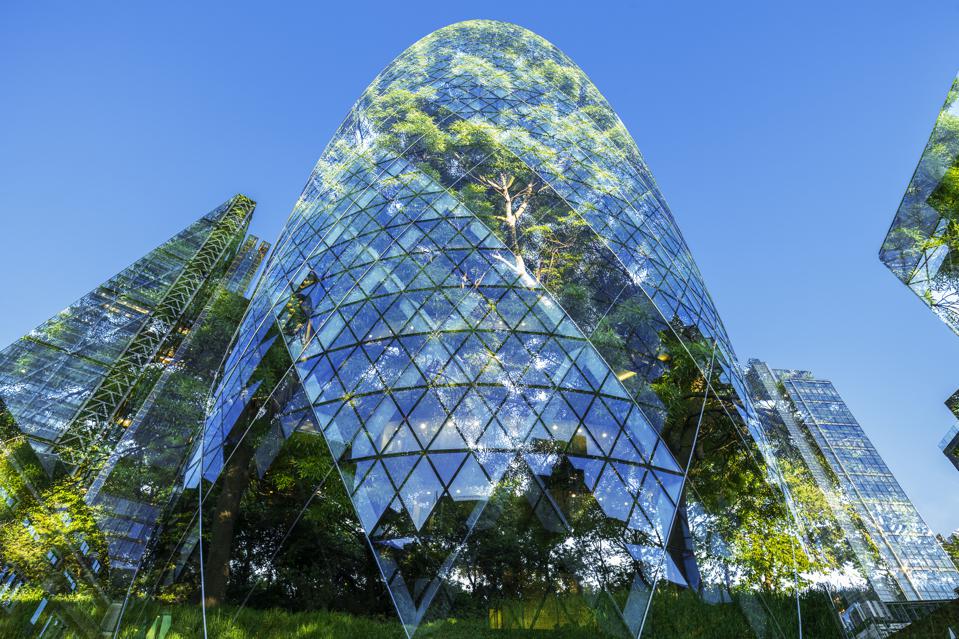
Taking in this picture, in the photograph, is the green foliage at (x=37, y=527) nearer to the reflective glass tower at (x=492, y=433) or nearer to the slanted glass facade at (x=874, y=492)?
the reflective glass tower at (x=492, y=433)

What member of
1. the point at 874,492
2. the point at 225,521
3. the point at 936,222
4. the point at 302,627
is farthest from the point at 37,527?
the point at 874,492

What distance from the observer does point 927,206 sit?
10.9 meters

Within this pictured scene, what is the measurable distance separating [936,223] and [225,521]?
17534 millimetres

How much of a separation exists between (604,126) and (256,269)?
35658 millimetres

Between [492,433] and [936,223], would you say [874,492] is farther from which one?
[492,433]

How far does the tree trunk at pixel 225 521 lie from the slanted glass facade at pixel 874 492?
188ft

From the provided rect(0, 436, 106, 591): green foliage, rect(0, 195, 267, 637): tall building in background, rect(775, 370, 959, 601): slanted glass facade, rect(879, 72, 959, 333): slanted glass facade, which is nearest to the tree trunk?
rect(0, 195, 267, 637): tall building in background

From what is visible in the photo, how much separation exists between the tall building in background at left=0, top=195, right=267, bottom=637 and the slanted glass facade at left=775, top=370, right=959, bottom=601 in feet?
191

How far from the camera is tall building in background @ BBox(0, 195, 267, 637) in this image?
9541 mm

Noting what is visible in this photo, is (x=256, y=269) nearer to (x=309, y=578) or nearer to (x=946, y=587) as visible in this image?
(x=309, y=578)

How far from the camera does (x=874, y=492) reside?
196 feet

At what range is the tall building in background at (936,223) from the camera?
33.4 feet

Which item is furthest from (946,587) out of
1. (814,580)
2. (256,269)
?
(256,269)

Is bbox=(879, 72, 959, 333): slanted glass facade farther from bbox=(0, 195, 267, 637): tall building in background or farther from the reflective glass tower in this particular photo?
bbox=(0, 195, 267, 637): tall building in background
